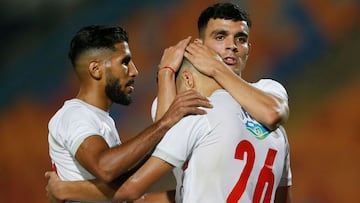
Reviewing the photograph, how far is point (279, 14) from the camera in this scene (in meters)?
4.26

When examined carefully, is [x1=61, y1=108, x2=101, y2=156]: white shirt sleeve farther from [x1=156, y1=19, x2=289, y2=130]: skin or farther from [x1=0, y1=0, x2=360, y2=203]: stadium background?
[x1=0, y1=0, x2=360, y2=203]: stadium background

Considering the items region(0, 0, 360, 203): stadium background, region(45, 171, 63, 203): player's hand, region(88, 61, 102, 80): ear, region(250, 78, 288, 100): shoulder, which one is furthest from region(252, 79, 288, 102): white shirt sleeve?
region(0, 0, 360, 203): stadium background

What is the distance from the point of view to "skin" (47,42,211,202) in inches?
86.4

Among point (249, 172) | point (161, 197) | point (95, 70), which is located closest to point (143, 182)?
point (249, 172)

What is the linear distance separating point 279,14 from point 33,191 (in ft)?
6.43

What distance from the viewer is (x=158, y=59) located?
4438mm

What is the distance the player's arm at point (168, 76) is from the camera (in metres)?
2.27

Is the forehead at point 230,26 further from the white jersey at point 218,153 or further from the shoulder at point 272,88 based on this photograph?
the white jersey at point 218,153

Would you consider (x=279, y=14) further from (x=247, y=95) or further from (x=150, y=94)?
(x=247, y=95)

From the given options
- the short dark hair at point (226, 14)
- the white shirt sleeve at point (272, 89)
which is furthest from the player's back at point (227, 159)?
the short dark hair at point (226, 14)

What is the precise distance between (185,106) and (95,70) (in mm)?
603

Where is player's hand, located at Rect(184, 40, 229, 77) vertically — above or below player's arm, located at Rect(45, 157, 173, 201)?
above

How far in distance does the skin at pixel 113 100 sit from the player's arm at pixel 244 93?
0.33 feet

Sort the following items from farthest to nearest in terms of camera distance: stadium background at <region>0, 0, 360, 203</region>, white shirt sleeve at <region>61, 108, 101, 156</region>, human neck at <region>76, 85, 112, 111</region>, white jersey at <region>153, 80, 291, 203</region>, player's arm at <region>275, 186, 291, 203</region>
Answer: stadium background at <region>0, 0, 360, 203</region>, human neck at <region>76, 85, 112, 111</region>, player's arm at <region>275, 186, 291, 203</region>, white shirt sleeve at <region>61, 108, 101, 156</region>, white jersey at <region>153, 80, 291, 203</region>
